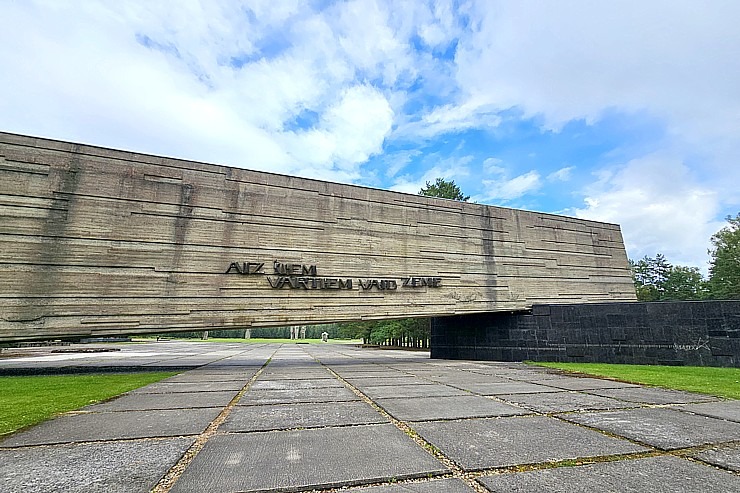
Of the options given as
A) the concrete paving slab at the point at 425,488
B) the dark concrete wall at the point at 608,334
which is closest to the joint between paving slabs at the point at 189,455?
the concrete paving slab at the point at 425,488

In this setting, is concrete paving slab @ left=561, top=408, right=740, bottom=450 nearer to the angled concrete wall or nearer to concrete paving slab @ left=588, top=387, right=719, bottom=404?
concrete paving slab @ left=588, top=387, right=719, bottom=404

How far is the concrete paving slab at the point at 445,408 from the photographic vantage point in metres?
4.00

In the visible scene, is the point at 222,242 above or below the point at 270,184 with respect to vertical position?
below

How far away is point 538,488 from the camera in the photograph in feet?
6.91

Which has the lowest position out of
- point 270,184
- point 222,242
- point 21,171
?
point 222,242

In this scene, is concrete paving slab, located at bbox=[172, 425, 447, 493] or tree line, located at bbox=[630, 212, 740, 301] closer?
concrete paving slab, located at bbox=[172, 425, 447, 493]

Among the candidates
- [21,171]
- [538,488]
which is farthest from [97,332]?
[538,488]

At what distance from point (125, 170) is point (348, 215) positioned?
22.8 feet

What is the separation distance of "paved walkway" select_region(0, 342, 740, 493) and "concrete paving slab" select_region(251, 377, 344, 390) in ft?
4.98

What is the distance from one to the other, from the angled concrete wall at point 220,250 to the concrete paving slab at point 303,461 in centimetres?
868

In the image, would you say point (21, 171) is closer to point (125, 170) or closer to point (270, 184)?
point (125, 170)

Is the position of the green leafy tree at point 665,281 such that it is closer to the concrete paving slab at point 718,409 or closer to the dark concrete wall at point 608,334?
the dark concrete wall at point 608,334

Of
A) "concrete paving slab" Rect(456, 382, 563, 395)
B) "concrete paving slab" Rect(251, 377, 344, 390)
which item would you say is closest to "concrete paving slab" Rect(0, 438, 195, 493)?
"concrete paving slab" Rect(251, 377, 344, 390)

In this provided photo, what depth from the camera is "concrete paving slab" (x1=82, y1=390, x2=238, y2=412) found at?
477cm
